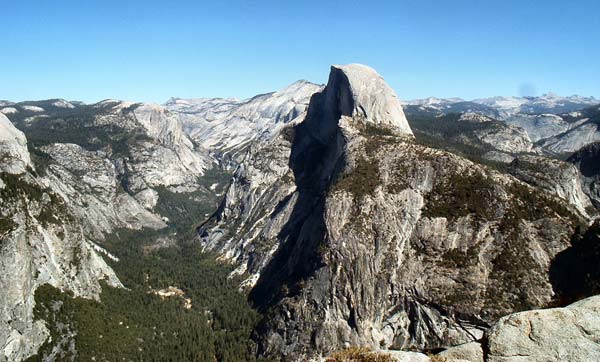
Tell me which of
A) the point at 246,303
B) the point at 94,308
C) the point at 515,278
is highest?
the point at 515,278

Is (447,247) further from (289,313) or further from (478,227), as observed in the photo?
(289,313)

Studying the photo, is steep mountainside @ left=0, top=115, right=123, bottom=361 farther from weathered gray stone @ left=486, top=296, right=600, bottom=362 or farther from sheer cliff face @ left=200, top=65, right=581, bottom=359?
weathered gray stone @ left=486, top=296, right=600, bottom=362

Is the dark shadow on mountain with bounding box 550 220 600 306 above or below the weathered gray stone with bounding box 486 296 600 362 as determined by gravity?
below

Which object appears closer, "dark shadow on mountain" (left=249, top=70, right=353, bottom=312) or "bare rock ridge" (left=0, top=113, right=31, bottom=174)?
"bare rock ridge" (left=0, top=113, right=31, bottom=174)

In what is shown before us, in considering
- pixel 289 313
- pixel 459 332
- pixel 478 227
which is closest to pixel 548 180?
pixel 478 227

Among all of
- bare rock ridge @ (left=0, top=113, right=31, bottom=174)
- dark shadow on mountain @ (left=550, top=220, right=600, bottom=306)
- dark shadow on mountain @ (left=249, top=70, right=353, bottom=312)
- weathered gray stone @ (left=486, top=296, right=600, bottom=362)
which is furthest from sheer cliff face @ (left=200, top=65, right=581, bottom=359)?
weathered gray stone @ (left=486, top=296, right=600, bottom=362)

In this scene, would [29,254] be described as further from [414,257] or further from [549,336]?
[549,336]

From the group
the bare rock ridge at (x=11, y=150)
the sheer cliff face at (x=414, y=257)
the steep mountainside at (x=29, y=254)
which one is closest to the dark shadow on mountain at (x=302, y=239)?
the sheer cliff face at (x=414, y=257)

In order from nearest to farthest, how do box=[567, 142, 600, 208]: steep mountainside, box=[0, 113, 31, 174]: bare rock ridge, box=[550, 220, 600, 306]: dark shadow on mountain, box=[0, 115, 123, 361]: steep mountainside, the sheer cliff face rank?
box=[550, 220, 600, 306]: dark shadow on mountain, box=[0, 115, 123, 361]: steep mountainside, the sheer cliff face, box=[0, 113, 31, 174]: bare rock ridge, box=[567, 142, 600, 208]: steep mountainside

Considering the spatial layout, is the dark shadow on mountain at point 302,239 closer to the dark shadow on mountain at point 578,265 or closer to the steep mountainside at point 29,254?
the steep mountainside at point 29,254
